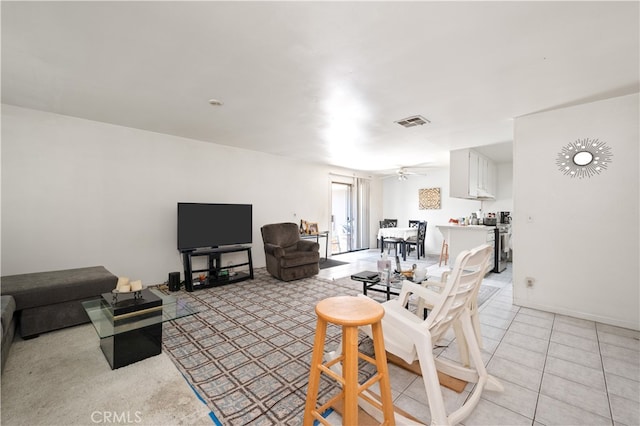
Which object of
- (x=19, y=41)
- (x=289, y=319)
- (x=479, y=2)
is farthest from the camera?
(x=289, y=319)

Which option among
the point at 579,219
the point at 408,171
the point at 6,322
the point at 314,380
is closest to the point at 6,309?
the point at 6,322

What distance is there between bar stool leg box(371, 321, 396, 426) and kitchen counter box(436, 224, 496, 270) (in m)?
4.39

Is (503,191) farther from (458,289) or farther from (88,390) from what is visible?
(88,390)

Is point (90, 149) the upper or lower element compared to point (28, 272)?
upper

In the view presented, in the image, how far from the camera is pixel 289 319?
285cm

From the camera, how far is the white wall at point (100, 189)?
303 centimetres

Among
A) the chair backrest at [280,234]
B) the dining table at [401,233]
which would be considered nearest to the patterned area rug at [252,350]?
the chair backrest at [280,234]

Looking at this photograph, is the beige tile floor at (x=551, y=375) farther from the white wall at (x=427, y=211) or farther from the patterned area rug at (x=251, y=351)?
the white wall at (x=427, y=211)

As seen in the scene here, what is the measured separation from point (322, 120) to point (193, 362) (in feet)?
9.81

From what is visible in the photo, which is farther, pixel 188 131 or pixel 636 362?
pixel 188 131

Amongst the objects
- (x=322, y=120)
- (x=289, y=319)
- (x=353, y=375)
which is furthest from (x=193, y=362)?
(x=322, y=120)

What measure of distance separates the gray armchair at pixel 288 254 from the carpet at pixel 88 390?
230cm

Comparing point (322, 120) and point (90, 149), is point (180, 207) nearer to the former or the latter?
point (90, 149)

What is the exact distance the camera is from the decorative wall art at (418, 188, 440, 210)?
7.44 metres
